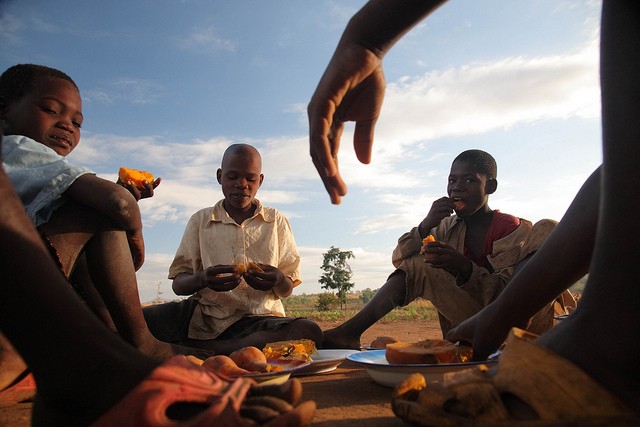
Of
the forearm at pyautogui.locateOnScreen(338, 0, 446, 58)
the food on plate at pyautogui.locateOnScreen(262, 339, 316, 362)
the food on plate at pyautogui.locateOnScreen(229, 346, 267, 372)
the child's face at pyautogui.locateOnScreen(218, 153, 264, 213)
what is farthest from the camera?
the child's face at pyautogui.locateOnScreen(218, 153, 264, 213)

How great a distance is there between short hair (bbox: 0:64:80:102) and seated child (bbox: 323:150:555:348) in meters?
2.58

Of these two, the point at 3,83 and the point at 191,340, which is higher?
the point at 3,83

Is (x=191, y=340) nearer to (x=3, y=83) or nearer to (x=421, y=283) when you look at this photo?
(x=421, y=283)

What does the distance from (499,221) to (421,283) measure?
0.88 metres

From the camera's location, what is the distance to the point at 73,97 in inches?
108

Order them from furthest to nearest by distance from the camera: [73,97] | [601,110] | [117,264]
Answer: [73,97] → [117,264] → [601,110]

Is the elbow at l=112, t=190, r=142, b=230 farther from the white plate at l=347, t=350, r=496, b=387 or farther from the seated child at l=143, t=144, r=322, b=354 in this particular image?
the white plate at l=347, t=350, r=496, b=387

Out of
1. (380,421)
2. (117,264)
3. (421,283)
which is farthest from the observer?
(421,283)

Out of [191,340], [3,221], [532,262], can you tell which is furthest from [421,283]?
[3,221]

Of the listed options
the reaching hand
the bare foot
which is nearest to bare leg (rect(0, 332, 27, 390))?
the reaching hand

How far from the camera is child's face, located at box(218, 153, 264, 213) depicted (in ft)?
14.3

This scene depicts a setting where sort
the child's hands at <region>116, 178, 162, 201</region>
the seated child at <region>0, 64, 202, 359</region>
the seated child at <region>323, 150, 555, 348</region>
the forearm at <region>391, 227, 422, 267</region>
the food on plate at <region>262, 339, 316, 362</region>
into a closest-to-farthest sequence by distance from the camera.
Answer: the seated child at <region>0, 64, 202, 359</region>
the food on plate at <region>262, 339, 316, 362</region>
the child's hands at <region>116, 178, 162, 201</region>
the seated child at <region>323, 150, 555, 348</region>
the forearm at <region>391, 227, 422, 267</region>

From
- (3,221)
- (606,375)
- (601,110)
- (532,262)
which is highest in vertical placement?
(601,110)

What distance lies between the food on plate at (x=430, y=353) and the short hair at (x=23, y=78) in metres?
2.33
